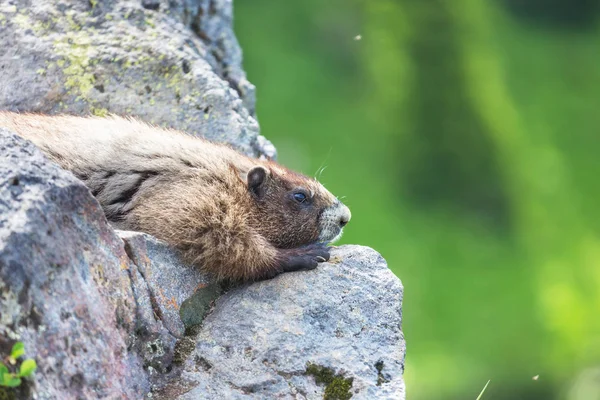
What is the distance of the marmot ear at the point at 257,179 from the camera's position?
4988mm

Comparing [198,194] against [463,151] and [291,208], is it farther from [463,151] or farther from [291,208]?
[463,151]

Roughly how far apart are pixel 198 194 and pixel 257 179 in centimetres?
45

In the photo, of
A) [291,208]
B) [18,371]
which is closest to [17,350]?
[18,371]

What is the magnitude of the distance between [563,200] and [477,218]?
147 cm

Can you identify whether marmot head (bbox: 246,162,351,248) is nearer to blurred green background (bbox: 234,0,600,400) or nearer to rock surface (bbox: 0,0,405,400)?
rock surface (bbox: 0,0,405,400)

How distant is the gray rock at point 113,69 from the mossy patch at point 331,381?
7.99ft

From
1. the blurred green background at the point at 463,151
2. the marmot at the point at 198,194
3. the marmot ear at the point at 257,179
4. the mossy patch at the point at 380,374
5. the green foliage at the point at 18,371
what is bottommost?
the green foliage at the point at 18,371

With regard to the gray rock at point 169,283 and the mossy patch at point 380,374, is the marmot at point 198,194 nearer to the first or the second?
the gray rock at point 169,283

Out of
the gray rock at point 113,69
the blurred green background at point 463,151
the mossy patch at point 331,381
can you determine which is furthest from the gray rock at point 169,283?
the blurred green background at point 463,151

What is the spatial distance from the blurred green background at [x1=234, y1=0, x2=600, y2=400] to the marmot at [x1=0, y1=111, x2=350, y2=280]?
22.6ft

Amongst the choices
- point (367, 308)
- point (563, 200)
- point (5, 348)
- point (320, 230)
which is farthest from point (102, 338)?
point (563, 200)

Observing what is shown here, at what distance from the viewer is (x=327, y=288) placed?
448cm

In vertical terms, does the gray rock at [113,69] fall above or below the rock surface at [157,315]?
above

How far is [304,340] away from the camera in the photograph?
4.18 m
